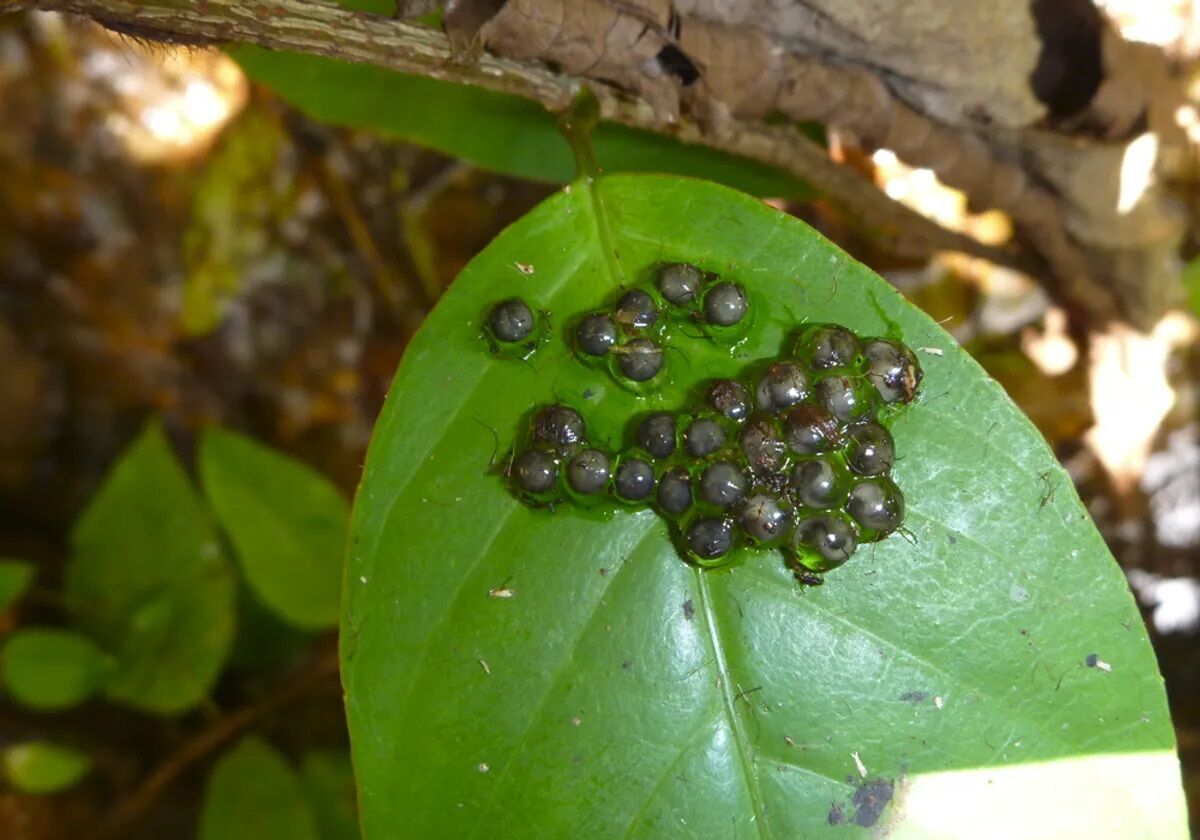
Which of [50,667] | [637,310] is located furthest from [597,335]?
[50,667]

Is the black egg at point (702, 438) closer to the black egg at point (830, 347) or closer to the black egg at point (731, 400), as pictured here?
the black egg at point (731, 400)

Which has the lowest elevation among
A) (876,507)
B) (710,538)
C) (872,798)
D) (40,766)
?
(40,766)

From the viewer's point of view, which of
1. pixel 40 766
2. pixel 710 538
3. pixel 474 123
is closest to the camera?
pixel 710 538

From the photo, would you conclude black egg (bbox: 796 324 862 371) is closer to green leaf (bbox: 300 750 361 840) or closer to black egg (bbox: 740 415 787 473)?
black egg (bbox: 740 415 787 473)

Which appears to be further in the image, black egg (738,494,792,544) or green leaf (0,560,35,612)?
green leaf (0,560,35,612)

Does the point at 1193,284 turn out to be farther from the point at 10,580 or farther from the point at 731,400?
the point at 10,580

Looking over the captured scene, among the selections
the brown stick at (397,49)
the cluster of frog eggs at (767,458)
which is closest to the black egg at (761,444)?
the cluster of frog eggs at (767,458)

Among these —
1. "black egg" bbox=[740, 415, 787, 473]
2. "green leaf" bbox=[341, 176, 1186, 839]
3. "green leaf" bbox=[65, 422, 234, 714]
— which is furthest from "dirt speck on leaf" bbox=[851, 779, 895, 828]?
"green leaf" bbox=[65, 422, 234, 714]
